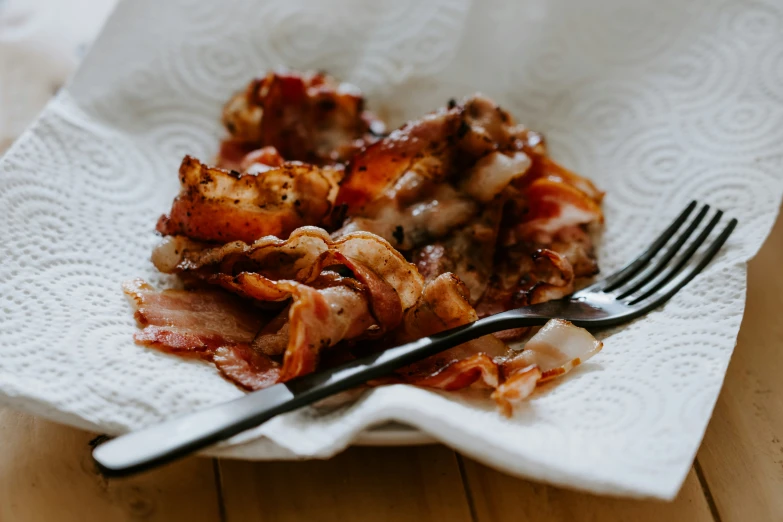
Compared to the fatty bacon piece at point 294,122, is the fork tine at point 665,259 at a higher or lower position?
higher

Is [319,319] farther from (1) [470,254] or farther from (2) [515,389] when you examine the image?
(1) [470,254]

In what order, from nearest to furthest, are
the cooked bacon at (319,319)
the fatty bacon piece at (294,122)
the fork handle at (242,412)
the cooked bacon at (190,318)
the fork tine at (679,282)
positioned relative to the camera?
1. the fork handle at (242,412)
2. the cooked bacon at (319,319)
3. the cooked bacon at (190,318)
4. the fork tine at (679,282)
5. the fatty bacon piece at (294,122)

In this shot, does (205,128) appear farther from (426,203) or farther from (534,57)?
(534,57)

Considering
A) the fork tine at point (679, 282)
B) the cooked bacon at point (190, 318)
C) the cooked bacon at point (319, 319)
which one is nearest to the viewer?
the cooked bacon at point (319, 319)

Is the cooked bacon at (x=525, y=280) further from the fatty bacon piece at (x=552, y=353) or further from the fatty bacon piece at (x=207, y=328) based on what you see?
the fatty bacon piece at (x=207, y=328)

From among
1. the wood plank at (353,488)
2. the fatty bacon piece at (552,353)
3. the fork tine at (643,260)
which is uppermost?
the fork tine at (643,260)

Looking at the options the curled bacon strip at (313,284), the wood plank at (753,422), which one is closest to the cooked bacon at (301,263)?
the curled bacon strip at (313,284)

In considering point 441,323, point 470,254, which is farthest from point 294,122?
point 441,323

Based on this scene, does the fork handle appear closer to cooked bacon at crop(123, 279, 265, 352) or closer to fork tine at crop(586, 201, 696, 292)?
cooked bacon at crop(123, 279, 265, 352)
